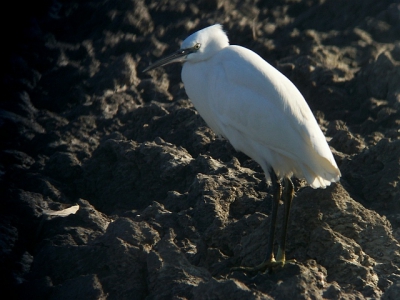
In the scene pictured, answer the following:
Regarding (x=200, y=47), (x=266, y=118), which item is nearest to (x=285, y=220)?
(x=266, y=118)

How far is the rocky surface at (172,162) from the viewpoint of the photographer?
170 inches

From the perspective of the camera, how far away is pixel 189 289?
162 inches

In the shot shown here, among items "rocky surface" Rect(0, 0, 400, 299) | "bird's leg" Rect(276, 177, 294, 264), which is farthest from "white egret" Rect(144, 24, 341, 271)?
"rocky surface" Rect(0, 0, 400, 299)

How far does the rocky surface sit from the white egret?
20 centimetres

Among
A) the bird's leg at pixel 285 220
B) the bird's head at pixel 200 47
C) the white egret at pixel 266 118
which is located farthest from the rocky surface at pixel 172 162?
the bird's head at pixel 200 47

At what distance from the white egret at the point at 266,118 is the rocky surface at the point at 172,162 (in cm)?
20

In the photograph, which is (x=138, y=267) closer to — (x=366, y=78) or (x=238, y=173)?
(x=238, y=173)

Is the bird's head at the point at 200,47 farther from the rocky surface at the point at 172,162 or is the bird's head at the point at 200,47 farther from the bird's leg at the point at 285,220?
the bird's leg at the point at 285,220

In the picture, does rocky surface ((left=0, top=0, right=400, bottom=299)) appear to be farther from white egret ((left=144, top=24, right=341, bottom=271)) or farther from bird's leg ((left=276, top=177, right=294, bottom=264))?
white egret ((left=144, top=24, right=341, bottom=271))

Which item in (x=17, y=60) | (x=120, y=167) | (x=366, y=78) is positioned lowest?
(x=366, y=78)

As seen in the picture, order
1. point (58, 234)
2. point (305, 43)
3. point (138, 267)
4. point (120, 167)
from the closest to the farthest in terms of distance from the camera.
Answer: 1. point (138, 267)
2. point (58, 234)
3. point (120, 167)
4. point (305, 43)

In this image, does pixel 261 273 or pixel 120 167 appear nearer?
pixel 261 273

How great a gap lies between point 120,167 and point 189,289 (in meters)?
1.88

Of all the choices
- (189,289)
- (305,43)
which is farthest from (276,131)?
(305,43)
